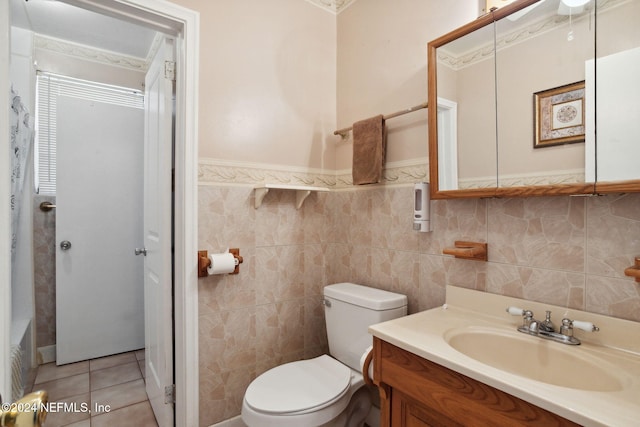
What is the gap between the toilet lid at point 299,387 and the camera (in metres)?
1.25

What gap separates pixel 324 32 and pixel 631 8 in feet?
4.94

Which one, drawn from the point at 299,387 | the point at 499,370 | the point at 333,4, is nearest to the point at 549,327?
the point at 499,370

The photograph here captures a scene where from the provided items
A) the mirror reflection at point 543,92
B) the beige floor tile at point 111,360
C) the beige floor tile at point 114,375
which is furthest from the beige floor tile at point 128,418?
the mirror reflection at point 543,92

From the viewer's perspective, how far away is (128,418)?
74.2 inches

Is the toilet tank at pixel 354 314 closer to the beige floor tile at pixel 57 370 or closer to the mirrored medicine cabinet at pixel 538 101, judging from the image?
the mirrored medicine cabinet at pixel 538 101

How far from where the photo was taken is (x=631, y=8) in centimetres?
95

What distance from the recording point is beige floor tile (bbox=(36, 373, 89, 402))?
2.09m

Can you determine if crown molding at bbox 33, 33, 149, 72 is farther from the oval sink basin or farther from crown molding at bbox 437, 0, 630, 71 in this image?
the oval sink basin

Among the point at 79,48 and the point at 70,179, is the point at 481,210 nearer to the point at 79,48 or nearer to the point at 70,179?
the point at 70,179

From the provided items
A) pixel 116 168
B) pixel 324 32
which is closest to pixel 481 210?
pixel 324 32

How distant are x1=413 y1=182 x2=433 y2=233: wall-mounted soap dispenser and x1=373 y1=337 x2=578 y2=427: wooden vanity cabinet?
57cm

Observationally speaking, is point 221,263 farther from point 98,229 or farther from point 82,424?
point 98,229

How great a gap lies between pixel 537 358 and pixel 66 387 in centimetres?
272

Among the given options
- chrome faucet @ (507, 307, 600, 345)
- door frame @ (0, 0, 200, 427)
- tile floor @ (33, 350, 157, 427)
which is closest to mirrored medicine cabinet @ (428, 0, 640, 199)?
chrome faucet @ (507, 307, 600, 345)
